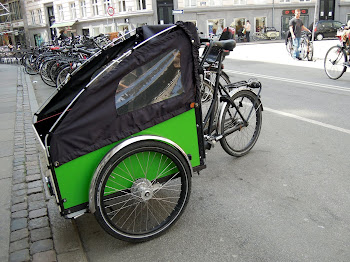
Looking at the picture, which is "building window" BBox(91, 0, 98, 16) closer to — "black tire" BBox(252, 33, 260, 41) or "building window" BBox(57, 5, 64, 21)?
"building window" BBox(57, 5, 64, 21)

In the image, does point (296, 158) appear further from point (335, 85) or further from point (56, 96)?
point (335, 85)

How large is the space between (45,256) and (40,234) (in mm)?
347

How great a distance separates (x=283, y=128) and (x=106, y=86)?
3.78m

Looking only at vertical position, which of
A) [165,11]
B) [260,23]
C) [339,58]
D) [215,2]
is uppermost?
[215,2]

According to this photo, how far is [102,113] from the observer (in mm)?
2586

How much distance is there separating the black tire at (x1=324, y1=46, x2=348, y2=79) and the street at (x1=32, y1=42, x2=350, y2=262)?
4.14 metres

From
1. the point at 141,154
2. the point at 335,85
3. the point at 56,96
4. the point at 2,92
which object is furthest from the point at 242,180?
the point at 2,92

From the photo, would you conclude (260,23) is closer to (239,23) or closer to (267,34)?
(239,23)

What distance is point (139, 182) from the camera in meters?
2.85

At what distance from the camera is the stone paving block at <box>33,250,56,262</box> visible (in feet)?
8.76

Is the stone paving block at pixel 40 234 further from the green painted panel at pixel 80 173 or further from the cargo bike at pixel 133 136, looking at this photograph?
the green painted panel at pixel 80 173

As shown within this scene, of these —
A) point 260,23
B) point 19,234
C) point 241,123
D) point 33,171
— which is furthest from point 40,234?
point 260,23

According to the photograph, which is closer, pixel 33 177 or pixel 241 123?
pixel 33 177

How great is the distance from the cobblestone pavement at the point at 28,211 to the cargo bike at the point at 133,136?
1.64 feet
